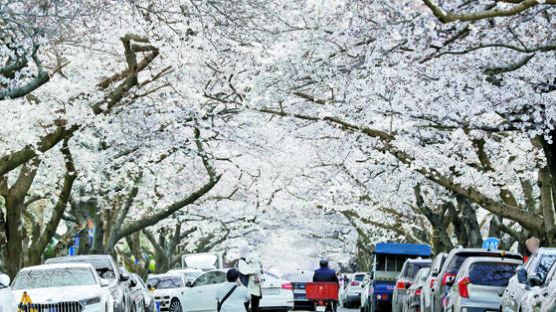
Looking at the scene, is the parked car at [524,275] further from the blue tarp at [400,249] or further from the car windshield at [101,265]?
the blue tarp at [400,249]

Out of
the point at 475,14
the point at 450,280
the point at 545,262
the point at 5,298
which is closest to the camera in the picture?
the point at 475,14

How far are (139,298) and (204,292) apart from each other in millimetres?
2069

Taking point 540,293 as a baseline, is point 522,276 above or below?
above

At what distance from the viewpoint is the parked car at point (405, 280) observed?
63.7 ft

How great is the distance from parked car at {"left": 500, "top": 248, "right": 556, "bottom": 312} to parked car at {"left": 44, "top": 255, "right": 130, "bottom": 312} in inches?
302

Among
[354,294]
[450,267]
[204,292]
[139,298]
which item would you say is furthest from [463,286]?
[354,294]

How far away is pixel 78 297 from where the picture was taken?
48.9 ft

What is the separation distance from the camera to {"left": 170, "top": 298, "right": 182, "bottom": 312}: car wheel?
22969 millimetres

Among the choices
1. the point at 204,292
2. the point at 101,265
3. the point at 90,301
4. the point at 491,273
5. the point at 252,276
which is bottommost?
the point at 90,301

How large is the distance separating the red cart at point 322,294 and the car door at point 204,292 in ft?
9.07

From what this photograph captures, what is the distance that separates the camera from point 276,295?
84.8 ft

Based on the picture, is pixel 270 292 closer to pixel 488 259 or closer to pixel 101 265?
pixel 101 265

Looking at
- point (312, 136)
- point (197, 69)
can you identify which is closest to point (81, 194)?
point (312, 136)

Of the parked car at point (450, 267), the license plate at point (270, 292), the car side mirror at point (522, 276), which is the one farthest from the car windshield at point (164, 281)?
the car side mirror at point (522, 276)
